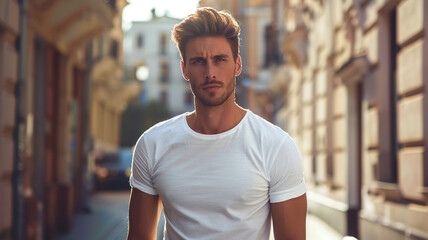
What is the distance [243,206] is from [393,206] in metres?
7.11

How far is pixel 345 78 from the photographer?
12.9 m

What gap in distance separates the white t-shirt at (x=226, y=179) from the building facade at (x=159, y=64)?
7223 cm

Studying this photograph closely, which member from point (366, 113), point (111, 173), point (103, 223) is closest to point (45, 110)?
point (103, 223)

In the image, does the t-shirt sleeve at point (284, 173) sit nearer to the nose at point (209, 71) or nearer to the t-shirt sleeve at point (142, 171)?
the nose at point (209, 71)

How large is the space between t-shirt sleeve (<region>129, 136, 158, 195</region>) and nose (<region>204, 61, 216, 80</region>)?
0.41 metres

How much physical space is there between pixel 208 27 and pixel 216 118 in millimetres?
373

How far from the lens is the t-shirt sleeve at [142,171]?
3.04m

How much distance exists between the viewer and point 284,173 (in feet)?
9.46

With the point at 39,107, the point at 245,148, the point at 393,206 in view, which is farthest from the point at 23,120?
the point at 245,148

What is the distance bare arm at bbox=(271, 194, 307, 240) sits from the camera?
290 centimetres

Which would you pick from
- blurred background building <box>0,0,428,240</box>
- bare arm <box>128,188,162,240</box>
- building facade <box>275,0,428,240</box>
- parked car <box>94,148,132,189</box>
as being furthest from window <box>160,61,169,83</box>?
bare arm <box>128,188,162,240</box>

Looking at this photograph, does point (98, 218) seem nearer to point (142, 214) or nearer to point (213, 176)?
point (142, 214)

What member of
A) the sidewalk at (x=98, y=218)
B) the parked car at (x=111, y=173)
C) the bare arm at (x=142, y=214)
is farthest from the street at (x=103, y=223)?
the bare arm at (x=142, y=214)

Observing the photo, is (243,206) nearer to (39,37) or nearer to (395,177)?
(395,177)
